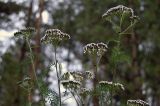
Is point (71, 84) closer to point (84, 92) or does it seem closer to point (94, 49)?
point (84, 92)

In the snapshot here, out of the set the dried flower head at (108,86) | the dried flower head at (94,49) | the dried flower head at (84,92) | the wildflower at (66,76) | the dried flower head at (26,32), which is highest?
the dried flower head at (26,32)

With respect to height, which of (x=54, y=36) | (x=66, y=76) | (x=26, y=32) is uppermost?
(x=26, y=32)

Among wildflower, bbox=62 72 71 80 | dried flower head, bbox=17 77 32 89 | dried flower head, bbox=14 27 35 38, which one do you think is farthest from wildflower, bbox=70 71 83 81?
dried flower head, bbox=14 27 35 38

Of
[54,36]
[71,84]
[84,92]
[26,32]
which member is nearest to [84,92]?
[84,92]

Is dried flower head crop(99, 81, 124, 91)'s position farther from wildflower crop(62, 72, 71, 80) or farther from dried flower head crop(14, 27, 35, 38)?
dried flower head crop(14, 27, 35, 38)

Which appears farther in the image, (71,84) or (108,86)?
(108,86)

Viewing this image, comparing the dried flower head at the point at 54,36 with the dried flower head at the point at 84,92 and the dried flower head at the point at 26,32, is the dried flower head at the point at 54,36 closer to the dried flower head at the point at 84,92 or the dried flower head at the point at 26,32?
the dried flower head at the point at 26,32

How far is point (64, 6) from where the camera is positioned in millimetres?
34875

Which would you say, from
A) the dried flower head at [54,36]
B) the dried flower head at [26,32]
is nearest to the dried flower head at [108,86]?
the dried flower head at [54,36]

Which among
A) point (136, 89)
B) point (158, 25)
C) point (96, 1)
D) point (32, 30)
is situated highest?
point (96, 1)

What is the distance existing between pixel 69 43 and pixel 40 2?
1129 centimetres

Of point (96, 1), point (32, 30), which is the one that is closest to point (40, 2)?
point (96, 1)

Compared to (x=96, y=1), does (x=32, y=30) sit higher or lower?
lower

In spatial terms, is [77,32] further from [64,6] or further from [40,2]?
[40,2]
